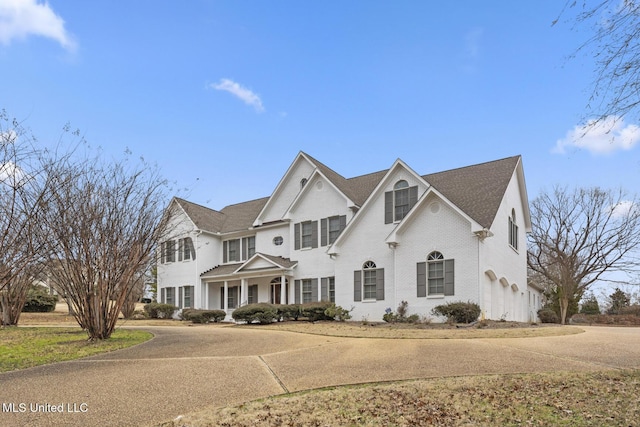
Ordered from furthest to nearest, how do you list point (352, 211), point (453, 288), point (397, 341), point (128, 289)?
point (352, 211) < point (453, 288) < point (128, 289) < point (397, 341)

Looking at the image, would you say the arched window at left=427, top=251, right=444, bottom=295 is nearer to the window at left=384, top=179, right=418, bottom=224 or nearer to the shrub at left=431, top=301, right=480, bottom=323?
the shrub at left=431, top=301, right=480, bottom=323

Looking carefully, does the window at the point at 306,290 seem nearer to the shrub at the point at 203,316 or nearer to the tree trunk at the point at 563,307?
the shrub at the point at 203,316

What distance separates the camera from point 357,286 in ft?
80.9

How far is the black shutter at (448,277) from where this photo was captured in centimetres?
2138

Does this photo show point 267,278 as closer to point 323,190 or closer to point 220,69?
point 323,190

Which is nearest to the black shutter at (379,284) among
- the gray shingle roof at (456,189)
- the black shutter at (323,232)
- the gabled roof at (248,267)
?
the gray shingle roof at (456,189)

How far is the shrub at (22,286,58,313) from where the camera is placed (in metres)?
34.1

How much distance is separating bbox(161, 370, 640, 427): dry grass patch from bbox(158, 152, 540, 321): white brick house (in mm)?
11314

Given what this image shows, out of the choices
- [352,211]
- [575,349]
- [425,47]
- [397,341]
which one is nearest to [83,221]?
[397,341]

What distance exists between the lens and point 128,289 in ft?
51.3

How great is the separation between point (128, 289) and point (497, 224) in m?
15.8

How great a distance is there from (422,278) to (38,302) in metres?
27.0

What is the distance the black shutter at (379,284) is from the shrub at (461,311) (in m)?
3.82

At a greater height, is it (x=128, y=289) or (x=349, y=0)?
(x=349, y=0)
